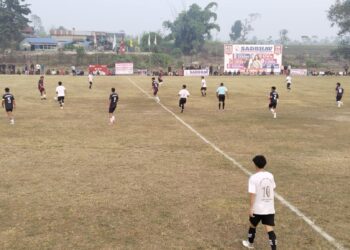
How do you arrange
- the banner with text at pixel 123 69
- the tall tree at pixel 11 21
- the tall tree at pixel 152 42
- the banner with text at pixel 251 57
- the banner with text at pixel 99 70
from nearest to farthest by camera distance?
1. the banner with text at pixel 99 70
2. the banner with text at pixel 251 57
3. the banner with text at pixel 123 69
4. the tall tree at pixel 11 21
5. the tall tree at pixel 152 42

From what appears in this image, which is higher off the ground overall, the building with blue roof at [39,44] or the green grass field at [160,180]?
the building with blue roof at [39,44]

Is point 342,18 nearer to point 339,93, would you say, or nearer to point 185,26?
point 185,26

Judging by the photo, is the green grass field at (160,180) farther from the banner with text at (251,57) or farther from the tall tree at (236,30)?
the tall tree at (236,30)

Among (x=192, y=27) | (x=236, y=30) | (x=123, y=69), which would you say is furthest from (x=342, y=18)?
(x=236, y=30)

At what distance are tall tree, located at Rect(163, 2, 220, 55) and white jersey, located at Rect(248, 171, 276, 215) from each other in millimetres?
104787

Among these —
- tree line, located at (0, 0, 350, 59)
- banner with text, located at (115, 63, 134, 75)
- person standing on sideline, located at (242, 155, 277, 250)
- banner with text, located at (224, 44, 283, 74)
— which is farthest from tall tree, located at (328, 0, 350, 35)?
person standing on sideline, located at (242, 155, 277, 250)

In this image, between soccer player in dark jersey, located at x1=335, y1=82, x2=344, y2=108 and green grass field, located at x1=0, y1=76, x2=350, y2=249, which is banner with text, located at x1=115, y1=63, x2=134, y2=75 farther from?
green grass field, located at x1=0, y1=76, x2=350, y2=249

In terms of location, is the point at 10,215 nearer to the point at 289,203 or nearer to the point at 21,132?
the point at 289,203

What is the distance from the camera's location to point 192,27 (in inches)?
4304

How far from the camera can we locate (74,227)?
8883mm

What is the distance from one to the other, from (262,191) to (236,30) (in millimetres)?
192175

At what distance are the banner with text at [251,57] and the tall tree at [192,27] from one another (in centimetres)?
3735

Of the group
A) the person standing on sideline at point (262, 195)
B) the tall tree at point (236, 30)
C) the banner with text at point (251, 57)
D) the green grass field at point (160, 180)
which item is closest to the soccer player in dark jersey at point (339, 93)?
the green grass field at point (160, 180)

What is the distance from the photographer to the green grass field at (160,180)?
28.2 ft
